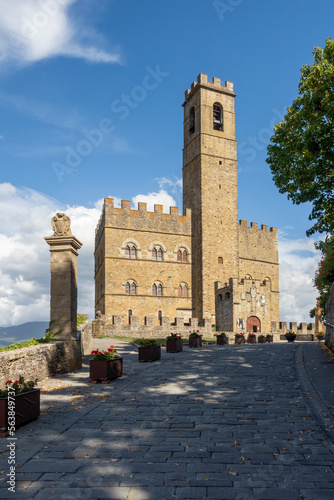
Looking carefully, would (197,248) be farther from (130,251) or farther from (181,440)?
(181,440)

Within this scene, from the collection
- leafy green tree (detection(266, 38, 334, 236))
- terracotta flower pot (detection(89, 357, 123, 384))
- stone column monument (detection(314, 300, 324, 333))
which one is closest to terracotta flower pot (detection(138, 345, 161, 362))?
terracotta flower pot (detection(89, 357, 123, 384))

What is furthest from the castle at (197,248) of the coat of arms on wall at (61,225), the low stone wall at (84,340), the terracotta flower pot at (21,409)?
the terracotta flower pot at (21,409)

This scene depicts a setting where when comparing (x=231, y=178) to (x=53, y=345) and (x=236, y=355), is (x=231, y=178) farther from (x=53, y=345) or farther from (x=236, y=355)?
(x=53, y=345)

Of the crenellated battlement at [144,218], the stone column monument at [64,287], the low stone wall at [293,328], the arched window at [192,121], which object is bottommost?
the low stone wall at [293,328]

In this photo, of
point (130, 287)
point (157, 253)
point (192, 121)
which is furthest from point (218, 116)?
point (130, 287)

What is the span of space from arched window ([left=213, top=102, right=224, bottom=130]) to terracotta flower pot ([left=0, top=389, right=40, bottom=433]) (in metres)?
39.0

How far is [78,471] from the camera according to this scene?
16.8 feet

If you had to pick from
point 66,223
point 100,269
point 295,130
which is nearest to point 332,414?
point 66,223

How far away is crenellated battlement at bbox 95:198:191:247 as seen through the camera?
38.1 m

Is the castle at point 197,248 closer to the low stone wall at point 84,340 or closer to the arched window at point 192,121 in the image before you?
the arched window at point 192,121

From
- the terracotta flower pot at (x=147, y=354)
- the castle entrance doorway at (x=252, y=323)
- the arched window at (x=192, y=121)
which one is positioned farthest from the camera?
the arched window at (x=192, y=121)

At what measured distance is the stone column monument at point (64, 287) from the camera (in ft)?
42.0

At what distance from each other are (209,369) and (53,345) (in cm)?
495

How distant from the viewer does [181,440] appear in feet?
20.4
